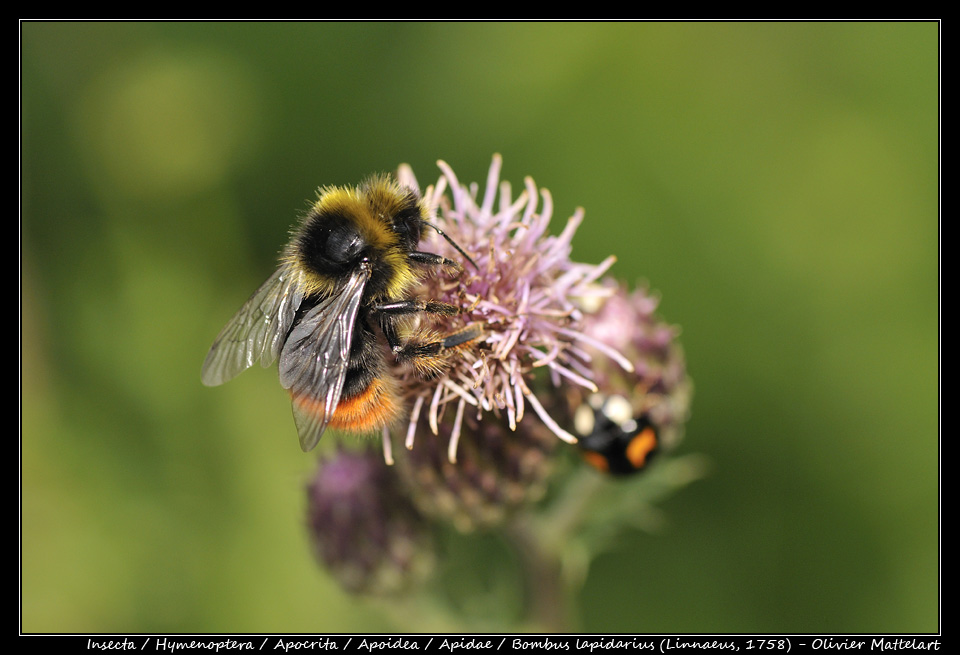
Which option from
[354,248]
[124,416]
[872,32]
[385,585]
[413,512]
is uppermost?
[872,32]

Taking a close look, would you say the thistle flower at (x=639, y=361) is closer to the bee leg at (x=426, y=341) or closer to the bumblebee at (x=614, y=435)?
the bumblebee at (x=614, y=435)

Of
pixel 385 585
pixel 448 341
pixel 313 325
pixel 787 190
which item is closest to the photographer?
pixel 313 325

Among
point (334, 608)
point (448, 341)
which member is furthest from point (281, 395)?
point (448, 341)

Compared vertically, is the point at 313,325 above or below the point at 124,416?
above

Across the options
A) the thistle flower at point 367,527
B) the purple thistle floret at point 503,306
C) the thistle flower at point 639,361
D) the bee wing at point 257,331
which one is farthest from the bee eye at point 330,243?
the thistle flower at point 367,527

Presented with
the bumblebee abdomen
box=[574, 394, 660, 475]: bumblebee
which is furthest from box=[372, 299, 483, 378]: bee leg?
box=[574, 394, 660, 475]: bumblebee

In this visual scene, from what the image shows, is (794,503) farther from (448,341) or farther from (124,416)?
(124,416)

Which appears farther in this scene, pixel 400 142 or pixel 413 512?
pixel 400 142

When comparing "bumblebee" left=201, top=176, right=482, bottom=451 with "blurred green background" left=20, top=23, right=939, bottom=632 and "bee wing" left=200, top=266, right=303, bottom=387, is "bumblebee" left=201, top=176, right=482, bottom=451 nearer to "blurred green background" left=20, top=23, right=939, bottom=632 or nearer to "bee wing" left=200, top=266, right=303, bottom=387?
"bee wing" left=200, top=266, right=303, bottom=387
